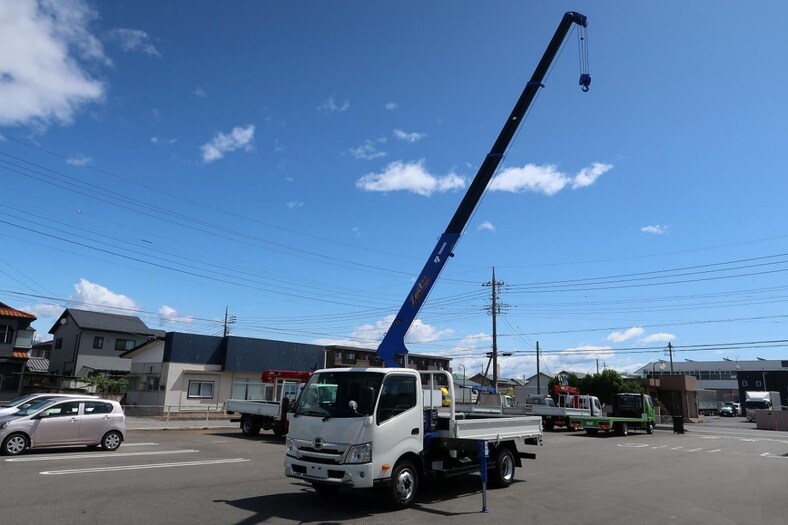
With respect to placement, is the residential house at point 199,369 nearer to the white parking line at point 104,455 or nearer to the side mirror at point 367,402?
the white parking line at point 104,455

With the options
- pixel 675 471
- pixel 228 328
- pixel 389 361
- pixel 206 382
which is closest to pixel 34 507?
pixel 389 361

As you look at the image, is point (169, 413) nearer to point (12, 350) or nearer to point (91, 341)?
point (12, 350)

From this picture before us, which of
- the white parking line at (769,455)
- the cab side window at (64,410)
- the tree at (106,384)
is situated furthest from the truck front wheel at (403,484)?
the tree at (106,384)

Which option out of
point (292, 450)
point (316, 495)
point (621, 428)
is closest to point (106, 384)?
point (621, 428)

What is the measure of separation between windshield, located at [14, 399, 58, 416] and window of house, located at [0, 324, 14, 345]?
2876 cm

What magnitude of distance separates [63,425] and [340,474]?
10635 millimetres

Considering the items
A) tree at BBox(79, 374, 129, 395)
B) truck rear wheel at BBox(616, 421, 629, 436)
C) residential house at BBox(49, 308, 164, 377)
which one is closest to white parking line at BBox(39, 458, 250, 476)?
truck rear wheel at BBox(616, 421, 629, 436)

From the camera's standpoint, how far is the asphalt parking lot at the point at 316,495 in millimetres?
8719

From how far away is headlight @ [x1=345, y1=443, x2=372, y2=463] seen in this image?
8805 mm

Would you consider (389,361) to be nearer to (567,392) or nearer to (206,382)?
(567,392)

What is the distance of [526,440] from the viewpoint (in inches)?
506

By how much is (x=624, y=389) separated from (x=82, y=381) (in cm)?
4817

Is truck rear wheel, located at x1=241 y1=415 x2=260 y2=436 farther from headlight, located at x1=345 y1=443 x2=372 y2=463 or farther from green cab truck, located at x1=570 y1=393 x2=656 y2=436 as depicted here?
green cab truck, located at x1=570 y1=393 x2=656 y2=436

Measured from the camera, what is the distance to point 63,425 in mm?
15305
